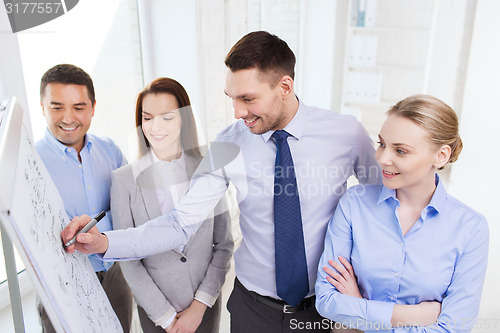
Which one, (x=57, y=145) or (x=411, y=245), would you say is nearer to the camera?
(x=411, y=245)

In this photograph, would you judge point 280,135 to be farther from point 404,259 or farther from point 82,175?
point 82,175

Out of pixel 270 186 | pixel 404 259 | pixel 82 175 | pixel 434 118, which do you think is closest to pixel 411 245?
pixel 404 259

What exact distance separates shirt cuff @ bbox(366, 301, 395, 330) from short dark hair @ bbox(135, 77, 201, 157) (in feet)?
2.97

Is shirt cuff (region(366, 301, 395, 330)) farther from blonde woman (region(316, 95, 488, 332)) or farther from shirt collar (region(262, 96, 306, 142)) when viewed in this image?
shirt collar (region(262, 96, 306, 142))

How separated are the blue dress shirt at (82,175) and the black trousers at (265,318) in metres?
0.60

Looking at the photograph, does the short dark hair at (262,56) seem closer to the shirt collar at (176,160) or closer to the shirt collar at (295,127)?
the shirt collar at (295,127)

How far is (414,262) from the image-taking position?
4.00ft

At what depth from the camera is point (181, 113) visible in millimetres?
1670

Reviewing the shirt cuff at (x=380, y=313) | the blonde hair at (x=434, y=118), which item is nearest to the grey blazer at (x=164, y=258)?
the shirt cuff at (x=380, y=313)

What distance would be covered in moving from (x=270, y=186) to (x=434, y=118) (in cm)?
58

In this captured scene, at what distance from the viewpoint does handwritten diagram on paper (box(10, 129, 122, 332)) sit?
683mm

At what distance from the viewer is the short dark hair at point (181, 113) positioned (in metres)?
1.63

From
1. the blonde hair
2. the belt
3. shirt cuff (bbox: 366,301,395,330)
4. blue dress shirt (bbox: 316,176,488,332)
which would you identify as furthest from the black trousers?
the blonde hair

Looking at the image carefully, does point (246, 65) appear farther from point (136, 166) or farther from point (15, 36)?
point (15, 36)
